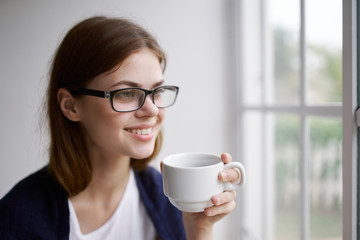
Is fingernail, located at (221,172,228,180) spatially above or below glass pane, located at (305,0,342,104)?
below

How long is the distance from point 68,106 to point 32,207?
1.21ft

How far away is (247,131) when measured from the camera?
156 centimetres

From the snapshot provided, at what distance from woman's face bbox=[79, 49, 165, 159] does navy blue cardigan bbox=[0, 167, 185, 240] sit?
29cm

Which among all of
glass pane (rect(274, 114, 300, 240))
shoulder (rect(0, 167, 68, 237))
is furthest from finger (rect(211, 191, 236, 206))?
glass pane (rect(274, 114, 300, 240))

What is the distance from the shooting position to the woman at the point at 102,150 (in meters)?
0.79

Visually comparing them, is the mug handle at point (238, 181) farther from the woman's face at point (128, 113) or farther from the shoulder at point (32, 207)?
the shoulder at point (32, 207)

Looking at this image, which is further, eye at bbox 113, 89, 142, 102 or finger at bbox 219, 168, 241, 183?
eye at bbox 113, 89, 142, 102

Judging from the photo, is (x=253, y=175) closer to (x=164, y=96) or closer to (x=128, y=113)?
(x=164, y=96)

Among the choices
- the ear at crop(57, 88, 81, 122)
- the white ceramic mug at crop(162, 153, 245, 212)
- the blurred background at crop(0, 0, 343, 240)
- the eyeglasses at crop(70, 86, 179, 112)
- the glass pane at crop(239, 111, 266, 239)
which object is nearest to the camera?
the white ceramic mug at crop(162, 153, 245, 212)

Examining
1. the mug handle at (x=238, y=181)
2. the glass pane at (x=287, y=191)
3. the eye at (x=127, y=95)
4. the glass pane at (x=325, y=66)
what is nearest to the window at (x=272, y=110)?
the mug handle at (x=238, y=181)

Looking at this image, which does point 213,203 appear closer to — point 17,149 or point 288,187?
point 17,149

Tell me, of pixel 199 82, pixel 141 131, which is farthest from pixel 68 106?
pixel 199 82

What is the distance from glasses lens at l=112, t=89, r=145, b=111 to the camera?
773 millimetres

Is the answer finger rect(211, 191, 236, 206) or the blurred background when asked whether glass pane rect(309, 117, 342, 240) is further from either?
finger rect(211, 191, 236, 206)
